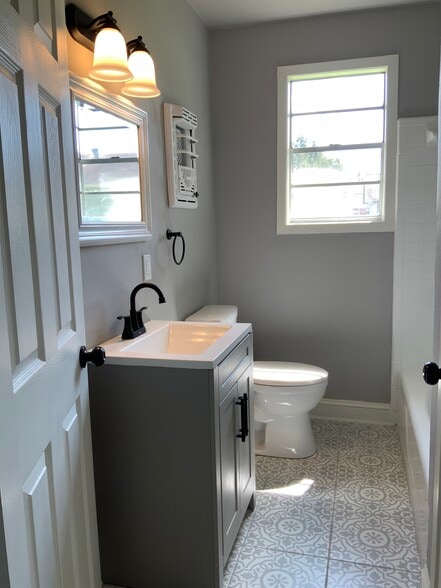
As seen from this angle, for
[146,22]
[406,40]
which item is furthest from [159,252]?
[406,40]

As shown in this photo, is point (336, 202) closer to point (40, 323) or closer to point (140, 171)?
point (140, 171)

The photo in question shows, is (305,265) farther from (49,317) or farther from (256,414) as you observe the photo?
(49,317)

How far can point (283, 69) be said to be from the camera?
309 cm

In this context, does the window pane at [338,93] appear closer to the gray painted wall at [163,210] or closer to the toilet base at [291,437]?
the gray painted wall at [163,210]

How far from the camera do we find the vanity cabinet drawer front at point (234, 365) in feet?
5.61

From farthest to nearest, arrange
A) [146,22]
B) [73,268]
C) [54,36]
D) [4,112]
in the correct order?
1. [146,22]
2. [73,268]
3. [54,36]
4. [4,112]

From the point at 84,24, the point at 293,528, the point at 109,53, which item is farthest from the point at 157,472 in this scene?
the point at 84,24

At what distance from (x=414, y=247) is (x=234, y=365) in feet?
5.54

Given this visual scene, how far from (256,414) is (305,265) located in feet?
3.46

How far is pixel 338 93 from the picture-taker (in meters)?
3.10

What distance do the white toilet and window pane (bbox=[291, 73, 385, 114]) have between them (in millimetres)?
1450

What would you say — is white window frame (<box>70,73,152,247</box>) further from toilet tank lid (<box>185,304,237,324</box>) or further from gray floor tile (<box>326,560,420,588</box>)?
gray floor tile (<box>326,560,420,588</box>)

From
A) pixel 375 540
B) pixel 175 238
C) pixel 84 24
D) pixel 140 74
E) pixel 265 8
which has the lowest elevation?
pixel 375 540

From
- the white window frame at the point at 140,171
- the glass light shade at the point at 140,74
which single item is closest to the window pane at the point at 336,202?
the white window frame at the point at 140,171
